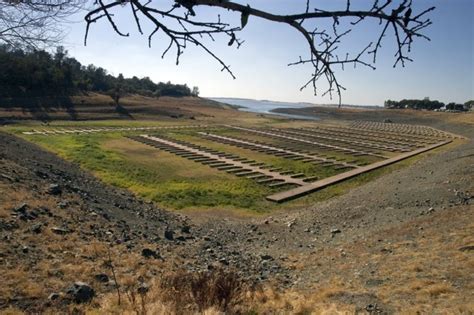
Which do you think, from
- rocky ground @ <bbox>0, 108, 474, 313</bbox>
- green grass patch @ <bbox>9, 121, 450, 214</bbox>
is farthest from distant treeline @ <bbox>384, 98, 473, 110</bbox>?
rocky ground @ <bbox>0, 108, 474, 313</bbox>

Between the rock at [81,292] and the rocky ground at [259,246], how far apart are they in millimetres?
25

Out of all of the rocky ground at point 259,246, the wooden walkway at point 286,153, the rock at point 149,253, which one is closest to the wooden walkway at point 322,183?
the wooden walkway at point 286,153

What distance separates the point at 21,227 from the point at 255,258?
6839mm

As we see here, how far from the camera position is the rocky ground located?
7781mm

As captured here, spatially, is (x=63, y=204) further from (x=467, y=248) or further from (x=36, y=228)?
(x=467, y=248)

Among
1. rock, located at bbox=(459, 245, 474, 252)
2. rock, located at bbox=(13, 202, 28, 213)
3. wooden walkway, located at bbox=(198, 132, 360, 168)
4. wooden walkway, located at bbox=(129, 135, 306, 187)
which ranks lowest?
wooden walkway, located at bbox=(129, 135, 306, 187)

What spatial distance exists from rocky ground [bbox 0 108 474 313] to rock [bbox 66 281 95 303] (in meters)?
0.02

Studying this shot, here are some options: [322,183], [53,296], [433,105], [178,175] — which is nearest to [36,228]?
[53,296]

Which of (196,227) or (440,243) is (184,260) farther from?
(440,243)

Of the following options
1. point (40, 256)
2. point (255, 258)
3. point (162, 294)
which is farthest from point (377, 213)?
point (40, 256)

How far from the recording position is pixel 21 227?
1013cm

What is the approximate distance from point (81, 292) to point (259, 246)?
7.49m

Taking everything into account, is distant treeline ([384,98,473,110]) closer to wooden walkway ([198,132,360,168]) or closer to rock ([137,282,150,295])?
wooden walkway ([198,132,360,168])

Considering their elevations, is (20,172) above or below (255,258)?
above
